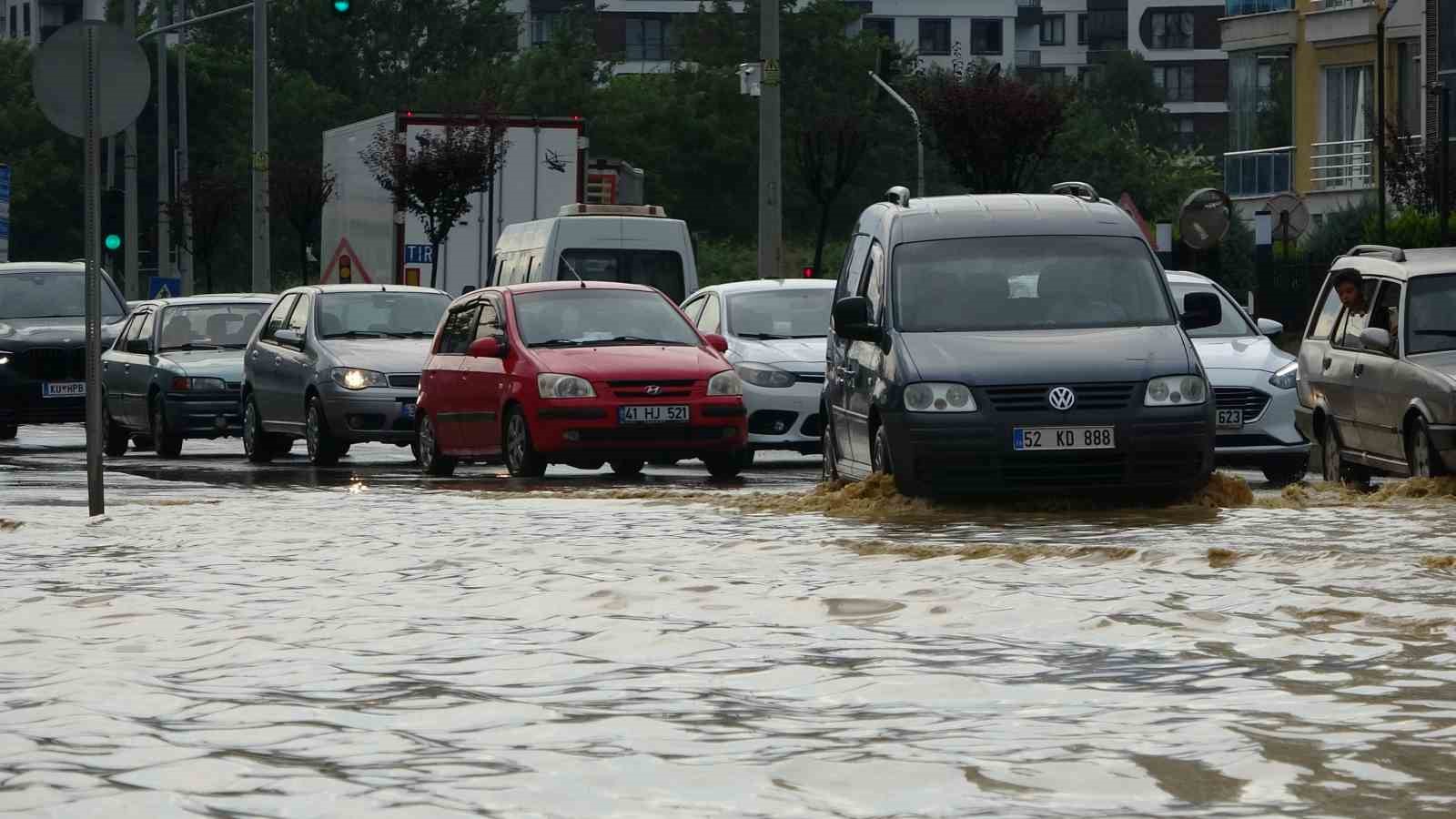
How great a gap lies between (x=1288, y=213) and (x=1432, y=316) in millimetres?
25282

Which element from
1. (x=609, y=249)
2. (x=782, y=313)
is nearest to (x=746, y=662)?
(x=782, y=313)

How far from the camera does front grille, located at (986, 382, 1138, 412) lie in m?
14.3

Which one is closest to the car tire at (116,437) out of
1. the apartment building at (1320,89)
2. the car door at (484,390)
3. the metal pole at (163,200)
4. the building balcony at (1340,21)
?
the car door at (484,390)

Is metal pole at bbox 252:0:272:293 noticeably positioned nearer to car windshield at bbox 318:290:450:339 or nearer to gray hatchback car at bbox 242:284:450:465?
gray hatchback car at bbox 242:284:450:465

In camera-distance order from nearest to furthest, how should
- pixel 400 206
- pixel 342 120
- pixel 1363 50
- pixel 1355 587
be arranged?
1. pixel 1355 587
2. pixel 400 206
3. pixel 1363 50
4. pixel 342 120

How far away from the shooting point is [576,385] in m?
20.2

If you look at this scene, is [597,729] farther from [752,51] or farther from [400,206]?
[752,51]

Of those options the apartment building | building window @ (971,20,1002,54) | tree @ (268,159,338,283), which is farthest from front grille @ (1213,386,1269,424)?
building window @ (971,20,1002,54)

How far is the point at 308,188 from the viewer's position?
62375 millimetres

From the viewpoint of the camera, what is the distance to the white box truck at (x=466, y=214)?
1465 inches

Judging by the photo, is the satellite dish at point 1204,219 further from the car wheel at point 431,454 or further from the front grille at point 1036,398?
the front grille at point 1036,398

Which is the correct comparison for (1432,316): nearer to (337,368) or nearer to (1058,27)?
(337,368)

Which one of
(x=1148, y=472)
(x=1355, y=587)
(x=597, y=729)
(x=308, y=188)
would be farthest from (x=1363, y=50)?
(x=597, y=729)

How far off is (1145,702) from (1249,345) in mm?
13111
